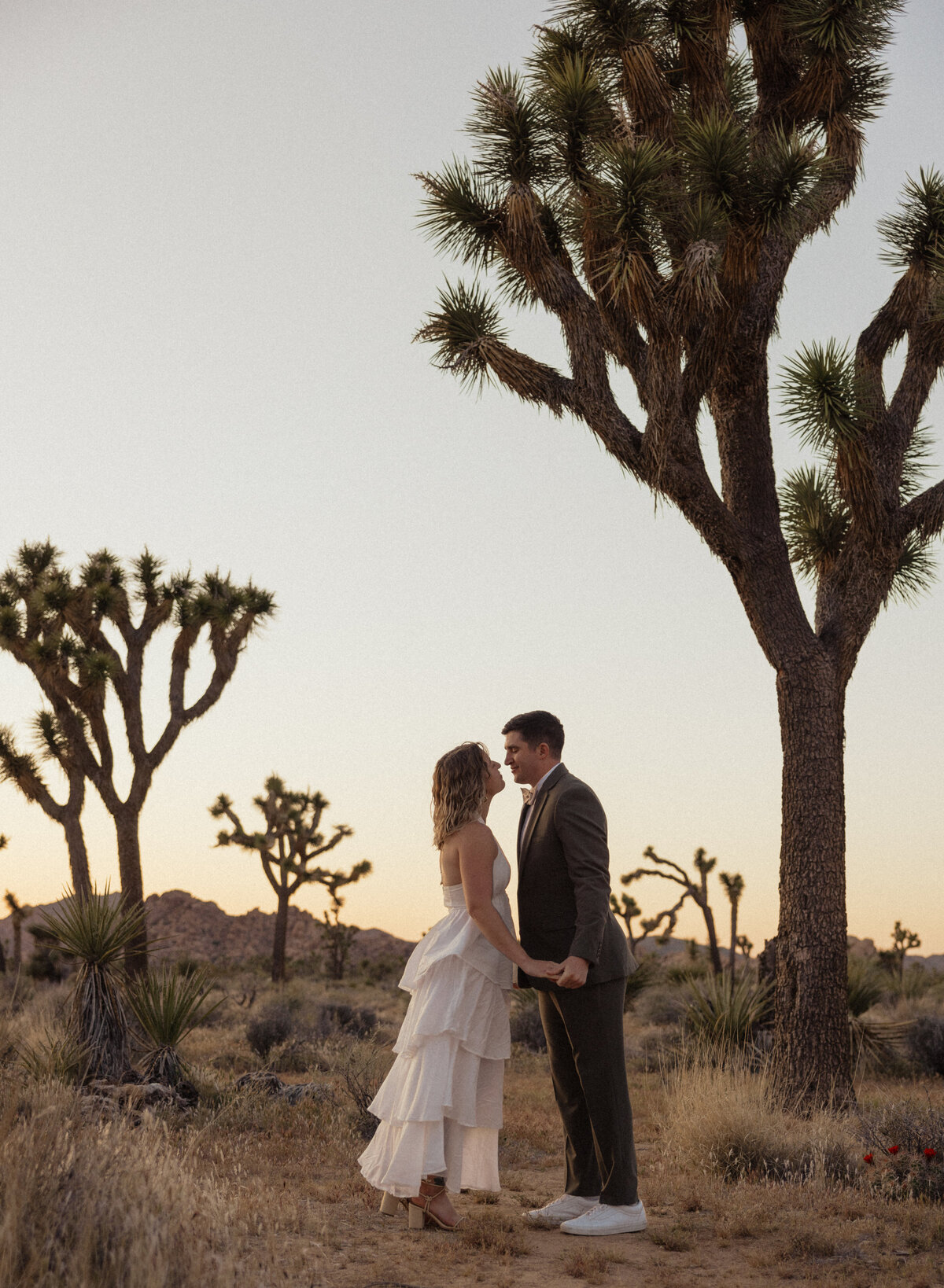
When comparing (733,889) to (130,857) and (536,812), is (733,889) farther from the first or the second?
(536,812)

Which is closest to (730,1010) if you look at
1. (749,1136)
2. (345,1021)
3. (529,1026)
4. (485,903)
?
(749,1136)

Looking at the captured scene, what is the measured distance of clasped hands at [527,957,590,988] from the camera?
4.31 metres

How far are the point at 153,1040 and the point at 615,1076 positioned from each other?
4.92 m

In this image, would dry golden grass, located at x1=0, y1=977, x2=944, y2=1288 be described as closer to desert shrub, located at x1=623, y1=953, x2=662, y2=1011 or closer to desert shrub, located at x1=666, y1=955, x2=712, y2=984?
desert shrub, located at x1=623, y1=953, x2=662, y2=1011

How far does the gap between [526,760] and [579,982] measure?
3.20 ft

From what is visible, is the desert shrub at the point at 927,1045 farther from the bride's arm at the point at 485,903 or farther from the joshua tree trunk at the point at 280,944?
the joshua tree trunk at the point at 280,944

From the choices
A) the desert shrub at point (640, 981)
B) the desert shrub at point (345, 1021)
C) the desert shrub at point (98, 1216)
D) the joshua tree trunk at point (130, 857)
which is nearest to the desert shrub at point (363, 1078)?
the desert shrub at point (98, 1216)

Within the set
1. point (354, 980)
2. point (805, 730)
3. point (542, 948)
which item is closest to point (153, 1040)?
point (542, 948)

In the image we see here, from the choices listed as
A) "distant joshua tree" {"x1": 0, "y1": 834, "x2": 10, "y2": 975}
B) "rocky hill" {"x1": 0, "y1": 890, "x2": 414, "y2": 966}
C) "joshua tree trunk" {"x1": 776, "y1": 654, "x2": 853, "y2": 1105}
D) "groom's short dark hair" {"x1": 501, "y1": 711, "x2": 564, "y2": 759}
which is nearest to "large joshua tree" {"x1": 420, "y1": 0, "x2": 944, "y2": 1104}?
"joshua tree trunk" {"x1": 776, "y1": 654, "x2": 853, "y2": 1105}

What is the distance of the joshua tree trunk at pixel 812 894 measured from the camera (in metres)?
7.46

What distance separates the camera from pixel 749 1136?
586 centimetres

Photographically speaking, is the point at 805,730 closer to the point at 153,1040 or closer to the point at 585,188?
the point at 585,188

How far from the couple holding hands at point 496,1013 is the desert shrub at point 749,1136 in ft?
4.71

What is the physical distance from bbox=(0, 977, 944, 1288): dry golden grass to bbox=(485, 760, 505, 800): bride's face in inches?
67.0
